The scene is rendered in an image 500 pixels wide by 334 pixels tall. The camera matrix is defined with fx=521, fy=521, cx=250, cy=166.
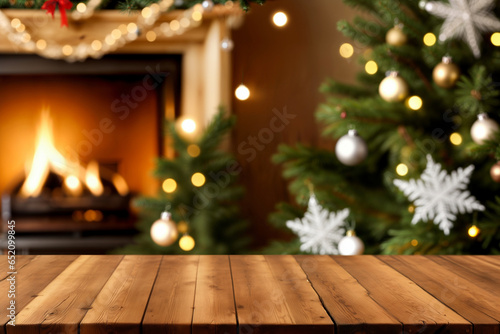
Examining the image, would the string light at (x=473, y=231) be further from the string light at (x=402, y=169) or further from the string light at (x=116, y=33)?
the string light at (x=116, y=33)

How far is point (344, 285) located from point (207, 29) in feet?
3.81

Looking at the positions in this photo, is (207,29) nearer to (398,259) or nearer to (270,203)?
(270,203)

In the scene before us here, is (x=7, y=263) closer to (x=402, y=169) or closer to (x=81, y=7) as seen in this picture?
(x=81, y=7)

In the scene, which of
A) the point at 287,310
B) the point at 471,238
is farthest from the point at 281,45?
the point at 287,310

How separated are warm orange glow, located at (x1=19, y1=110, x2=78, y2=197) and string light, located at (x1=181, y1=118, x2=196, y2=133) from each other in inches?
18.9

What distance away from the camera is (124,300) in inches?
33.4

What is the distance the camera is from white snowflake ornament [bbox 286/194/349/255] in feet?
4.92

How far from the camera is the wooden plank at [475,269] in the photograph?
3.13ft

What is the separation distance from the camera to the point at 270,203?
2010 millimetres

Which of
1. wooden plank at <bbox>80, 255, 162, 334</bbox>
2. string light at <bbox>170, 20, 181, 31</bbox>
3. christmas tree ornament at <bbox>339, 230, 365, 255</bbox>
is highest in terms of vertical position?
string light at <bbox>170, 20, 181, 31</bbox>

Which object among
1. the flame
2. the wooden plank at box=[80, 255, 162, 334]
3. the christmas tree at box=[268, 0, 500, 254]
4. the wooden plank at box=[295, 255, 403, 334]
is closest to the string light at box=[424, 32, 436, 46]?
the christmas tree at box=[268, 0, 500, 254]

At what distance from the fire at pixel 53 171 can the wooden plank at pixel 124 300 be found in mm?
944

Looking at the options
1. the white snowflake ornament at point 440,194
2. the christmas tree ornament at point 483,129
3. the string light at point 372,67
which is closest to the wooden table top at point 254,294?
the white snowflake ornament at point 440,194

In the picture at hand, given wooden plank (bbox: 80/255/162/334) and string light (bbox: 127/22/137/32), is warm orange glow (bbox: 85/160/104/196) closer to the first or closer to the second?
string light (bbox: 127/22/137/32)
